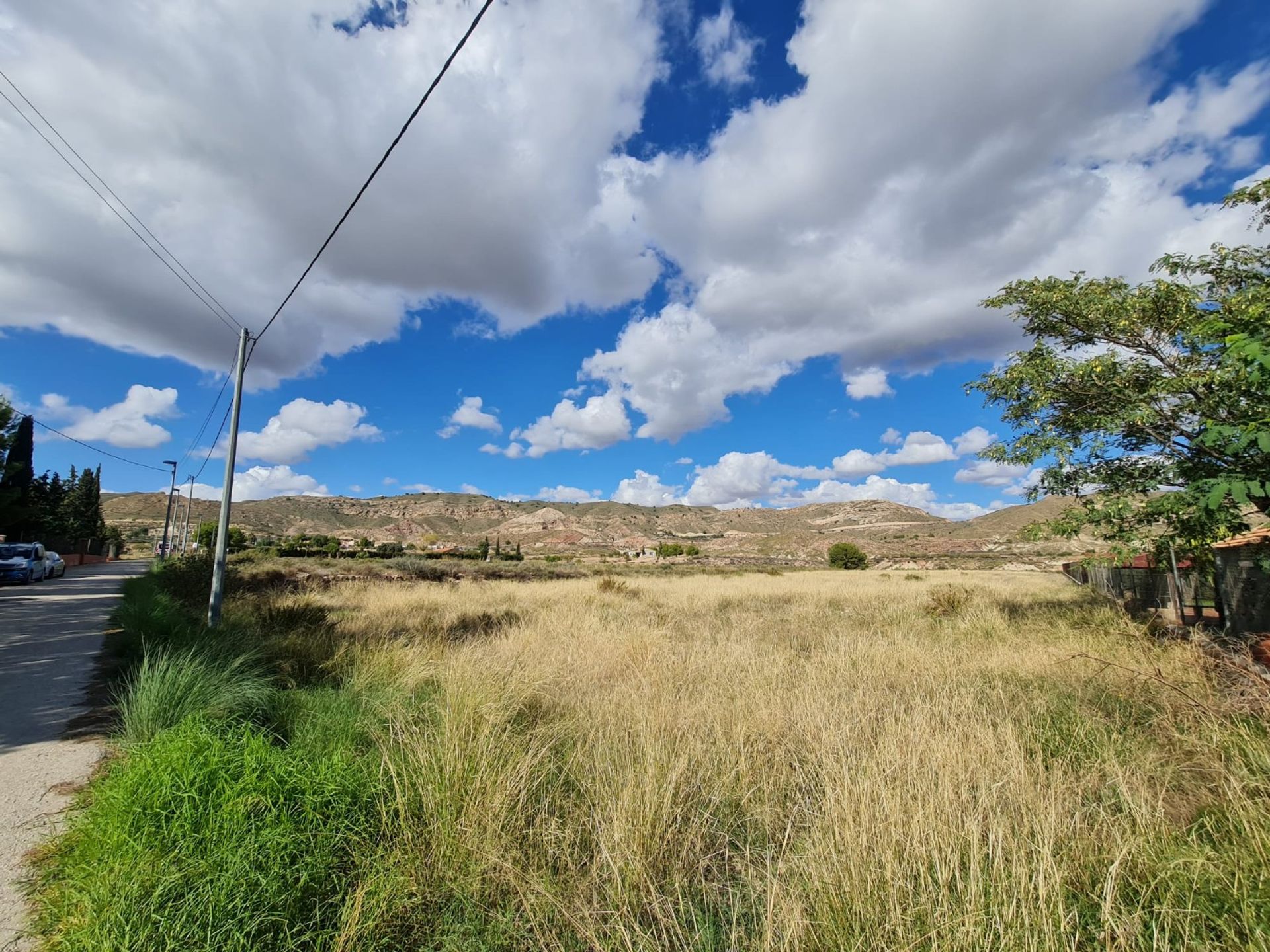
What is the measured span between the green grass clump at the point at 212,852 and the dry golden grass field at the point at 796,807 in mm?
66

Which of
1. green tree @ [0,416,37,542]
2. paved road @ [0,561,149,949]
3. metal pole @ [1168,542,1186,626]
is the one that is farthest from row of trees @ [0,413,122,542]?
metal pole @ [1168,542,1186,626]

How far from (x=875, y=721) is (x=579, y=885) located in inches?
132

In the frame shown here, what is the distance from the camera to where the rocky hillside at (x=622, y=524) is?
8012 cm

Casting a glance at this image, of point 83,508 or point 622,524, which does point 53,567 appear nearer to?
point 83,508

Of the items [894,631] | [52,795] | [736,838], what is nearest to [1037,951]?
[736,838]

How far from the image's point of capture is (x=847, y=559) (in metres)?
54.1

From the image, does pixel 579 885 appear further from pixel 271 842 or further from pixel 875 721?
pixel 875 721

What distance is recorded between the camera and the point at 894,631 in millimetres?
11023

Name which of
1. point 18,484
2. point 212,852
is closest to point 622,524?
point 18,484

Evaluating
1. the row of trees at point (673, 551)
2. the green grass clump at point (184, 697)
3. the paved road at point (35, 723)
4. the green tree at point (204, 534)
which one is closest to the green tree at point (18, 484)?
the green tree at point (204, 534)

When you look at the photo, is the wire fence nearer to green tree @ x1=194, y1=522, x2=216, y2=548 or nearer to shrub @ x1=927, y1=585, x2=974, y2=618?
shrub @ x1=927, y1=585, x2=974, y2=618

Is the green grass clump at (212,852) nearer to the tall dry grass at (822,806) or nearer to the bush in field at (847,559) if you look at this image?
the tall dry grass at (822,806)

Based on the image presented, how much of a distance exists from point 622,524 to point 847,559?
220ft

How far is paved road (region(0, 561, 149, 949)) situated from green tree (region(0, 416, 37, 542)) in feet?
88.4
